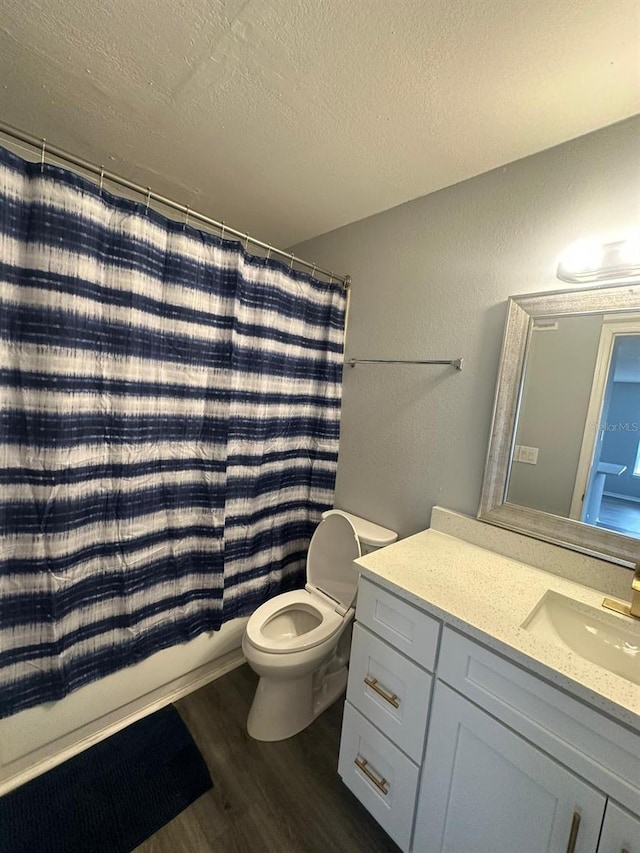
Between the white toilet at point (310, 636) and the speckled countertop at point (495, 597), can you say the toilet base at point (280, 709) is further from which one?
the speckled countertop at point (495, 597)

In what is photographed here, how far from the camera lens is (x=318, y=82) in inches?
40.3

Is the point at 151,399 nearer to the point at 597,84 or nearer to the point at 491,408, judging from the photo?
the point at 491,408

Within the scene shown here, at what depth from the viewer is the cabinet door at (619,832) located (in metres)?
0.66

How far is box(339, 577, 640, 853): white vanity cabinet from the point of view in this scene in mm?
701

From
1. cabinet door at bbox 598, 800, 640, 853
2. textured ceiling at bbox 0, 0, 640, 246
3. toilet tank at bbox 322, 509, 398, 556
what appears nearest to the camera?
cabinet door at bbox 598, 800, 640, 853

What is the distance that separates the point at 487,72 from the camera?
3.14 ft

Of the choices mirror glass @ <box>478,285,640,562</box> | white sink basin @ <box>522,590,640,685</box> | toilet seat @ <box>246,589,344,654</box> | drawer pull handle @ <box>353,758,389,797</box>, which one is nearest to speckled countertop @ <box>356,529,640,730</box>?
white sink basin @ <box>522,590,640,685</box>

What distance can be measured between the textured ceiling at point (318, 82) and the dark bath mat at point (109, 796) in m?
2.35

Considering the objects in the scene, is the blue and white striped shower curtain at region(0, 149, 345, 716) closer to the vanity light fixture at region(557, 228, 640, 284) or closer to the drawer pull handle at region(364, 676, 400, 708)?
the drawer pull handle at region(364, 676, 400, 708)

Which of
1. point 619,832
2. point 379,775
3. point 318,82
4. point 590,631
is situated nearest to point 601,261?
point 318,82

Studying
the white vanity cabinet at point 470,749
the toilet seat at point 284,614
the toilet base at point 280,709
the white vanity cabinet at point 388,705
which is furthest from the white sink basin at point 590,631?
the toilet base at point 280,709

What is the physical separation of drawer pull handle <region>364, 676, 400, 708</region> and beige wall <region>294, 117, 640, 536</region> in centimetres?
68

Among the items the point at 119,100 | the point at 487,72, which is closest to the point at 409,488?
the point at 487,72

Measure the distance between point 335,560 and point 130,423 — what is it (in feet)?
3.65
